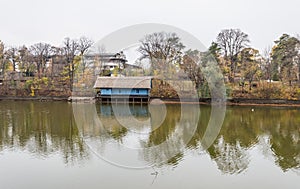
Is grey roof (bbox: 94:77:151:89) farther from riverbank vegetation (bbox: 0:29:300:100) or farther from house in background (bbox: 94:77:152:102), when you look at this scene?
riverbank vegetation (bbox: 0:29:300:100)

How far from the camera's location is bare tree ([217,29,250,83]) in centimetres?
2773

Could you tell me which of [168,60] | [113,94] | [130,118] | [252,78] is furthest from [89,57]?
[252,78]

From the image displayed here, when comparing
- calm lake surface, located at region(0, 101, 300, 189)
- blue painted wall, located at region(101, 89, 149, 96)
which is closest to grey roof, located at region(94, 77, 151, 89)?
blue painted wall, located at region(101, 89, 149, 96)

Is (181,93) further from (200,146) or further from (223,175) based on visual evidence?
(223,175)

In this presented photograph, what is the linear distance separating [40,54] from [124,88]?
13.9 meters

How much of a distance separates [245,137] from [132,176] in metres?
6.69

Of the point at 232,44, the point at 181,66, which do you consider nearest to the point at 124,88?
the point at 181,66

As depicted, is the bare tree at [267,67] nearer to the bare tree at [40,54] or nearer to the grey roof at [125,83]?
the grey roof at [125,83]

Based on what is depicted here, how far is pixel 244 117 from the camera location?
56.7 ft

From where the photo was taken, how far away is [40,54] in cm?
3288

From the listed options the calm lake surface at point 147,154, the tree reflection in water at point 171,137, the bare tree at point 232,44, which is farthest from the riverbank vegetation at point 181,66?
the calm lake surface at point 147,154

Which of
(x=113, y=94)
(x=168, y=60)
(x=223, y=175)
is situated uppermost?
(x=168, y=60)

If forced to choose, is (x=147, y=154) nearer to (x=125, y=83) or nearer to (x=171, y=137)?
(x=171, y=137)

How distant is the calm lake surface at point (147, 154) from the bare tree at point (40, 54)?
19.1m
